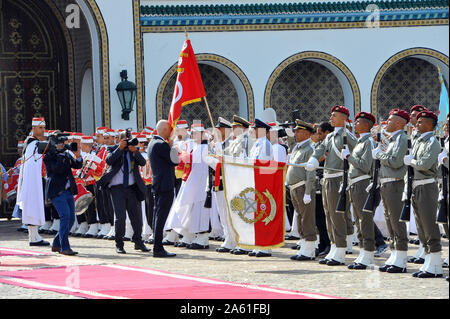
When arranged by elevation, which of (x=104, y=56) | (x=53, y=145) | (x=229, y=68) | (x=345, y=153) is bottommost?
(x=345, y=153)

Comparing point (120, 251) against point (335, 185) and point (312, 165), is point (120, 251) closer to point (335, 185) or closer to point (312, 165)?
point (312, 165)

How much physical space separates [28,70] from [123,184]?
9.38 meters

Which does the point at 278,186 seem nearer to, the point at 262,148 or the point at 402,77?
the point at 262,148

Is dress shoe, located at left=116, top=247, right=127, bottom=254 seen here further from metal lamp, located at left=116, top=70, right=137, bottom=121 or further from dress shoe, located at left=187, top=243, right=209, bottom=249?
metal lamp, located at left=116, top=70, right=137, bottom=121

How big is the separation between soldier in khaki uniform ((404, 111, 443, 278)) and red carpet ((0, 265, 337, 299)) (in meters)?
1.96

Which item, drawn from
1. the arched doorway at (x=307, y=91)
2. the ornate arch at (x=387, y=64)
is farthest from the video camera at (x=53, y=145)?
the ornate arch at (x=387, y=64)

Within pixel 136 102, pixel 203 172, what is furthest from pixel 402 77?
pixel 203 172

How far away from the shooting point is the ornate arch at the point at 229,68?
2175 centimetres

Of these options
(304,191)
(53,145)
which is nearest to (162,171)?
(53,145)

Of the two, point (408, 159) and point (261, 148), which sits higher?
point (261, 148)

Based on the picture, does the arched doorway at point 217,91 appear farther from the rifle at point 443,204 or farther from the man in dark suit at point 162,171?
the rifle at point 443,204

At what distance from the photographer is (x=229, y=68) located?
2231cm

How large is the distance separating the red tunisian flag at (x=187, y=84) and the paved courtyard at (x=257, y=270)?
2211 mm

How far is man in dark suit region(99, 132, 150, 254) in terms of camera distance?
14.1m
